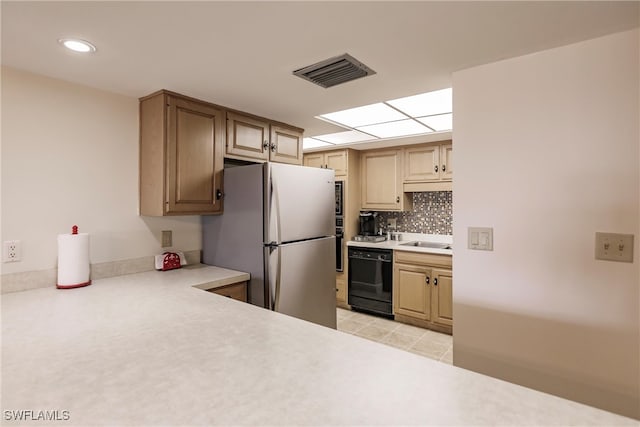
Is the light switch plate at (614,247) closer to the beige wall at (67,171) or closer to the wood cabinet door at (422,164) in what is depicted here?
the wood cabinet door at (422,164)

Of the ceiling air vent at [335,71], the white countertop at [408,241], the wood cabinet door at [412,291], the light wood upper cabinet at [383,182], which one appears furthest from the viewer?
the light wood upper cabinet at [383,182]

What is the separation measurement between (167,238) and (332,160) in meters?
2.43

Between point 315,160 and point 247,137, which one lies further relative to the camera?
point 315,160

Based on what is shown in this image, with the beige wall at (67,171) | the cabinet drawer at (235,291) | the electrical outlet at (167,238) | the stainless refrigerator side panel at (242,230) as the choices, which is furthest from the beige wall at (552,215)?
the beige wall at (67,171)

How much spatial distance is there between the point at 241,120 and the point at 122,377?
6.53 feet

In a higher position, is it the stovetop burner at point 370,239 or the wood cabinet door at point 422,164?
the wood cabinet door at point 422,164

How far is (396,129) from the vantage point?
122 inches

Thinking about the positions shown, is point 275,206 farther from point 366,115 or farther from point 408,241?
point 408,241

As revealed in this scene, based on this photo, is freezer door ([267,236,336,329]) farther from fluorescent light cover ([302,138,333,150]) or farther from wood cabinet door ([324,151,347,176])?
wood cabinet door ([324,151,347,176])

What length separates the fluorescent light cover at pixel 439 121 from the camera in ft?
8.73

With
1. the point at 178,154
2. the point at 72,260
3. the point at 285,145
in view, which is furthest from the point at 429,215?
the point at 72,260

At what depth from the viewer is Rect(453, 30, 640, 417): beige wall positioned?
138 cm

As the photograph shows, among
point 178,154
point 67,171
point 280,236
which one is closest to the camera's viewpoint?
point 67,171

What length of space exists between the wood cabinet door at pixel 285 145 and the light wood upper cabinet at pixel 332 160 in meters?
1.21
